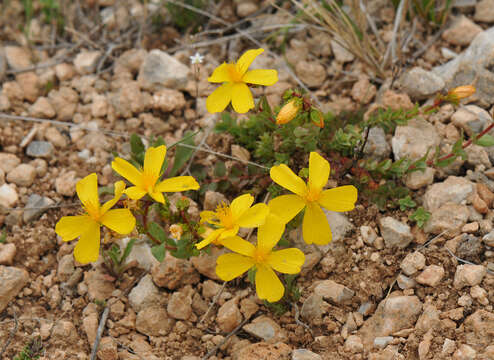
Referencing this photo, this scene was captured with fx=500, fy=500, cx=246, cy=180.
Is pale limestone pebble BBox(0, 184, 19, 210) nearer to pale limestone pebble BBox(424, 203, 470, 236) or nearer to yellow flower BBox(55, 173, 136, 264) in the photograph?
yellow flower BBox(55, 173, 136, 264)

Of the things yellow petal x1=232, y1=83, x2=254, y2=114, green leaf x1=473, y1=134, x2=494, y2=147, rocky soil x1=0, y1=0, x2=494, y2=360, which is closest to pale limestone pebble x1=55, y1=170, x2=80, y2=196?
rocky soil x1=0, y1=0, x2=494, y2=360

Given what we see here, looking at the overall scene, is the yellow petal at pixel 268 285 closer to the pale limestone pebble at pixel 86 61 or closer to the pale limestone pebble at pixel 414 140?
the pale limestone pebble at pixel 414 140

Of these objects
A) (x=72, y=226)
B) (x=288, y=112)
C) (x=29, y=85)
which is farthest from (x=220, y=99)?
(x=29, y=85)

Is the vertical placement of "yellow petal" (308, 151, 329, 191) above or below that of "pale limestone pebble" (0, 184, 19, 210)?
above

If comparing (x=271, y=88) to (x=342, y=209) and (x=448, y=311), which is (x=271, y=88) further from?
(x=448, y=311)

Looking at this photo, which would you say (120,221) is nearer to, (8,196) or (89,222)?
(89,222)

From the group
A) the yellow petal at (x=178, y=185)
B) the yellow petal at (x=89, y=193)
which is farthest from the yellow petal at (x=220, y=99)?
the yellow petal at (x=89, y=193)
